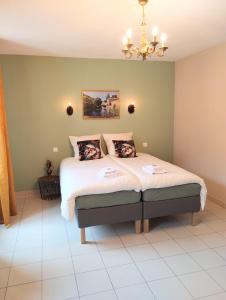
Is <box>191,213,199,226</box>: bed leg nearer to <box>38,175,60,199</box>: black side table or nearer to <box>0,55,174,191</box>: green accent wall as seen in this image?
<box>0,55,174,191</box>: green accent wall

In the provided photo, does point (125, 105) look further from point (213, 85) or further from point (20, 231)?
point (20, 231)

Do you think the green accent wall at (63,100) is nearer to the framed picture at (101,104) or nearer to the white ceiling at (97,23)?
the framed picture at (101,104)

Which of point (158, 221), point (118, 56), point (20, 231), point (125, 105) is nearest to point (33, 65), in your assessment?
point (118, 56)

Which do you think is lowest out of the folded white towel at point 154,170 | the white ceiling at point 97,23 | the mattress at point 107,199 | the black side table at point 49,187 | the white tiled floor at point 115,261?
the white tiled floor at point 115,261

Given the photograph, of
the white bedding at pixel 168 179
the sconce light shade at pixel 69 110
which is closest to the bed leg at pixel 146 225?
the white bedding at pixel 168 179

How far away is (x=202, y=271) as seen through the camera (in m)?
2.26

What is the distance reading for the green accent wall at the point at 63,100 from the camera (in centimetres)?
414

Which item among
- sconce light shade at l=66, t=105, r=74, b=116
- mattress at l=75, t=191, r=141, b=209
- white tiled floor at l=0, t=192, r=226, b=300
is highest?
sconce light shade at l=66, t=105, r=74, b=116

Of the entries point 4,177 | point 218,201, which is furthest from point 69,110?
point 218,201

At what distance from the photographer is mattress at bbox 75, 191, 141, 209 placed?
2.69m

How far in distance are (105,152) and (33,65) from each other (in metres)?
2.02

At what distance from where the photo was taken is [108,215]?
2.78 metres

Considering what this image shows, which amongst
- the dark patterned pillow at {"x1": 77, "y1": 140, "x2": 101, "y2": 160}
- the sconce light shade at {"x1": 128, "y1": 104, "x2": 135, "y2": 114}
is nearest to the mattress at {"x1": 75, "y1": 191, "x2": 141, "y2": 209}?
the dark patterned pillow at {"x1": 77, "y1": 140, "x2": 101, "y2": 160}

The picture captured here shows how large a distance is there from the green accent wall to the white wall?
1.31ft
